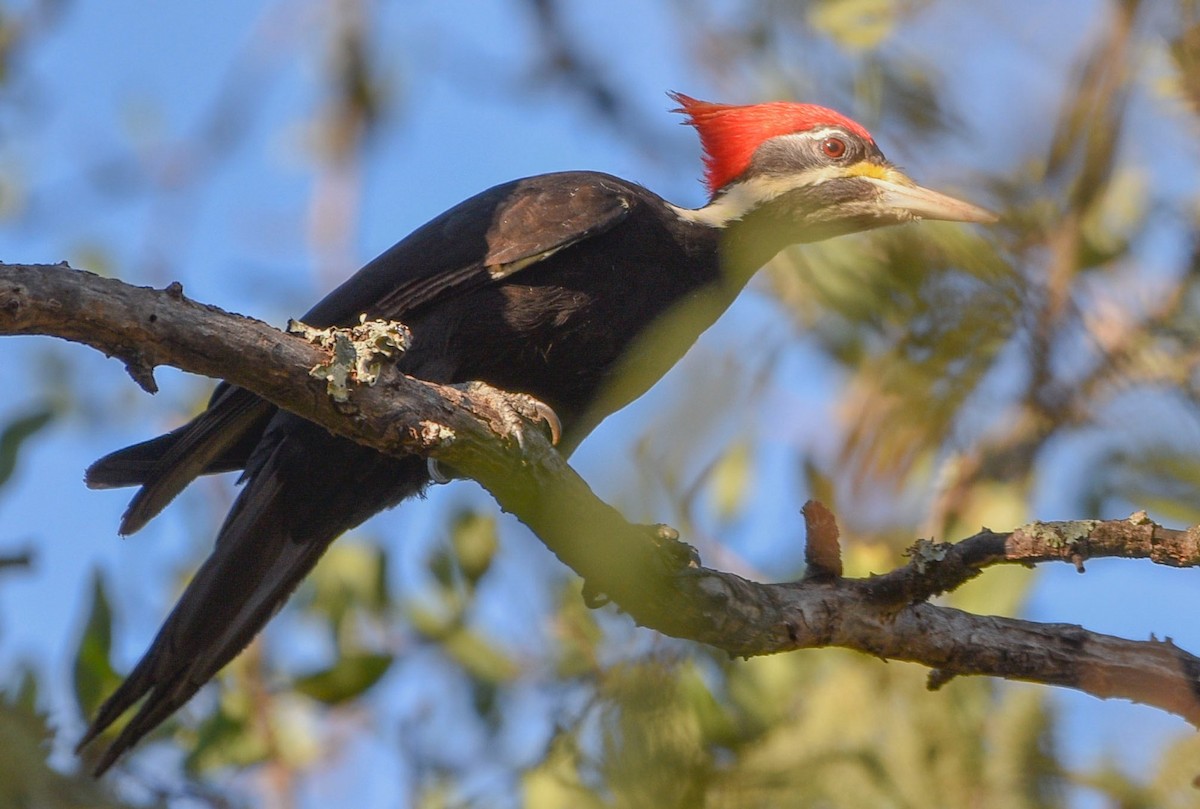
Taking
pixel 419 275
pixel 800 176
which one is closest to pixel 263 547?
pixel 419 275

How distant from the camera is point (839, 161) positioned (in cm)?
408

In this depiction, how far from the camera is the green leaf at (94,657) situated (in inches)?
139

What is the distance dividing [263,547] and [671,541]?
1.41 metres

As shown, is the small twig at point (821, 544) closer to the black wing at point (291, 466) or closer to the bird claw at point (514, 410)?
the bird claw at point (514, 410)

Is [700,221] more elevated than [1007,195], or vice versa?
[700,221]

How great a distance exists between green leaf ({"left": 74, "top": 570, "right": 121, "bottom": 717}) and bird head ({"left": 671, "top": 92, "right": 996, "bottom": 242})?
2.01 meters

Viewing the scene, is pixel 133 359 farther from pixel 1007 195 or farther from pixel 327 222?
pixel 327 222

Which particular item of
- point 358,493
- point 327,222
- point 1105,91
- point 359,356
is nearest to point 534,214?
point 358,493

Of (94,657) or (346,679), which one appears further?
(346,679)

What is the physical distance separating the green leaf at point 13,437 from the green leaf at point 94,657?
0.39 m

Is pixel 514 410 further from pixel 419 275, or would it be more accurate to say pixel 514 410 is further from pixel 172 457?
pixel 172 457

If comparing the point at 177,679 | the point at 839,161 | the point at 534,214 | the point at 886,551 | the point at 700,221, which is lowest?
the point at 177,679

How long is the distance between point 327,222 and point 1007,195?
575 cm

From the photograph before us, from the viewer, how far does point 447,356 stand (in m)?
3.27
